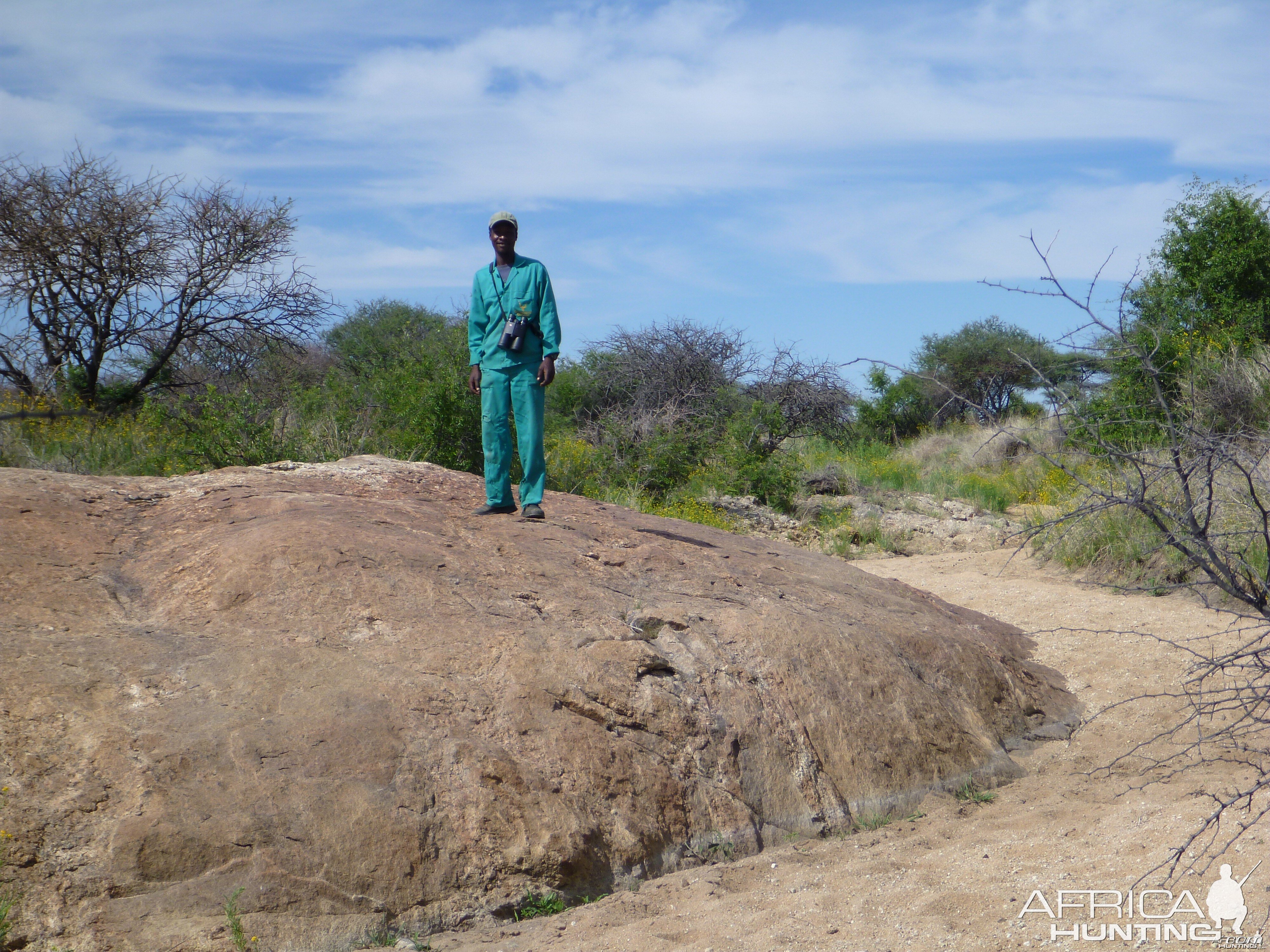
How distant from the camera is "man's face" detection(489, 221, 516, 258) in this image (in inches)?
212

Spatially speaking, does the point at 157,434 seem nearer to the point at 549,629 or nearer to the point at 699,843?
the point at 549,629

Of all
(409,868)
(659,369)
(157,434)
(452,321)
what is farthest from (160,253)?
(409,868)

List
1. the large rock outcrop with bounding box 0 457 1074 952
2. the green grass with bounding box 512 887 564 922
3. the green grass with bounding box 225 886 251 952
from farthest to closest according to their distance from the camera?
the green grass with bounding box 512 887 564 922 < the large rock outcrop with bounding box 0 457 1074 952 < the green grass with bounding box 225 886 251 952

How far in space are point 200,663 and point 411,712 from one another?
28.5 inches

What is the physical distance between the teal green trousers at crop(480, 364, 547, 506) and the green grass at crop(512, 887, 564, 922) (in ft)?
8.57

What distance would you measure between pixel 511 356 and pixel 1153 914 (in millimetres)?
3849

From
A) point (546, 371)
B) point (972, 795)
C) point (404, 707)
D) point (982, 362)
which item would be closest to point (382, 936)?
point (404, 707)

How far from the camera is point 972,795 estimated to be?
13.3 ft

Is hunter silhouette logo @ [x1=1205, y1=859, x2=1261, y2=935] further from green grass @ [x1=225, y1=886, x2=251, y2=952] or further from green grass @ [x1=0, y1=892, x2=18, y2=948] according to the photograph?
green grass @ [x1=0, y1=892, x2=18, y2=948]

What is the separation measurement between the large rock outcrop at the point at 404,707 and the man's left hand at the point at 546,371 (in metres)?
0.79

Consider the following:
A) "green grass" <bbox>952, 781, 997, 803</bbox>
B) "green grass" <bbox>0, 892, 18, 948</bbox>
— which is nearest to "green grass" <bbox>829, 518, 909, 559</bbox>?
"green grass" <bbox>952, 781, 997, 803</bbox>

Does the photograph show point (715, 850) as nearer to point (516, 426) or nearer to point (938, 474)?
Result: point (516, 426)

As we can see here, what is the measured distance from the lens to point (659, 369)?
15.7 metres

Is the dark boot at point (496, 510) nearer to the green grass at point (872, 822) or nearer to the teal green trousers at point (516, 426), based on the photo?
the teal green trousers at point (516, 426)
